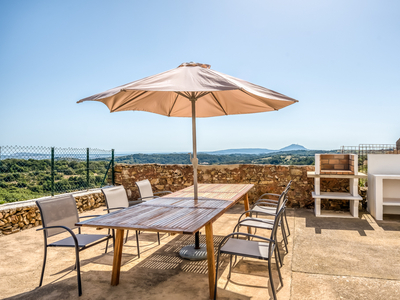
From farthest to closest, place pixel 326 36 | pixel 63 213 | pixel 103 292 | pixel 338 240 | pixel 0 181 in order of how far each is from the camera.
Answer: pixel 326 36
pixel 0 181
pixel 338 240
pixel 63 213
pixel 103 292

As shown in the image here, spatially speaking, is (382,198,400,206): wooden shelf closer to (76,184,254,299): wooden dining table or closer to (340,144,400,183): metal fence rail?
(340,144,400,183): metal fence rail

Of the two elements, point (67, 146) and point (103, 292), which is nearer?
point (103, 292)

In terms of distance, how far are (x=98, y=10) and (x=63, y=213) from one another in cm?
666

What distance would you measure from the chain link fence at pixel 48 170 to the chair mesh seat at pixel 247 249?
4242 mm

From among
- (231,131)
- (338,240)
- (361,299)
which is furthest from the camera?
(231,131)

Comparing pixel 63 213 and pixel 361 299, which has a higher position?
pixel 63 213

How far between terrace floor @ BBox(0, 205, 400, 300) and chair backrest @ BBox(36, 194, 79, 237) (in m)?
0.56

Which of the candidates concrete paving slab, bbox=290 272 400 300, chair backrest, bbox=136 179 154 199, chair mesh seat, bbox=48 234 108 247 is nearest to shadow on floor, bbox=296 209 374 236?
concrete paving slab, bbox=290 272 400 300

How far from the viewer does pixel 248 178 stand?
265 inches

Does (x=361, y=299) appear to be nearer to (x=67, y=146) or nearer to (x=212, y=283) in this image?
(x=212, y=283)

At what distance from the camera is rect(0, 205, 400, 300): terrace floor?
7.82 ft

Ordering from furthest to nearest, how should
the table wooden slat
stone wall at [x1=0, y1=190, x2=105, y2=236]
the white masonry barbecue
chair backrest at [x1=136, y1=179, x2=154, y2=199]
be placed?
the white masonry barbecue, stone wall at [x1=0, y1=190, x2=105, y2=236], chair backrest at [x1=136, y1=179, x2=154, y2=199], the table wooden slat

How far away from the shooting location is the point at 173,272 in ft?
9.35

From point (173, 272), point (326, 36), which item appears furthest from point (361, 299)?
point (326, 36)
